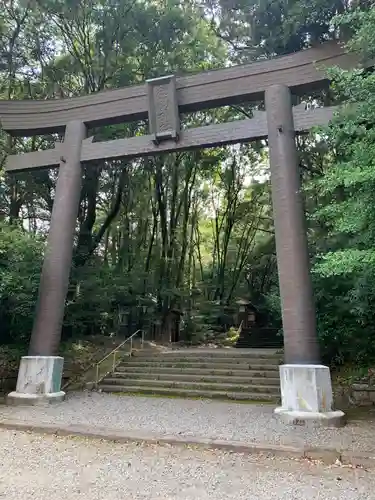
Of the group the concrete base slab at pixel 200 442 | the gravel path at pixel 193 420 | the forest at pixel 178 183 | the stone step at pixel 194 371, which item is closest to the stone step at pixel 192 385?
the stone step at pixel 194 371

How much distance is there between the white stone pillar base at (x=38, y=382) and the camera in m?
7.02

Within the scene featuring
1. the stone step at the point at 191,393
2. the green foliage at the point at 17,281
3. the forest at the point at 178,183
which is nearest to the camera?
the forest at the point at 178,183

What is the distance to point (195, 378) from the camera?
28.9 feet

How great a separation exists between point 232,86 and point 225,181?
505 inches

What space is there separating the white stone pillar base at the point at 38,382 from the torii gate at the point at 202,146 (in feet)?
0.06

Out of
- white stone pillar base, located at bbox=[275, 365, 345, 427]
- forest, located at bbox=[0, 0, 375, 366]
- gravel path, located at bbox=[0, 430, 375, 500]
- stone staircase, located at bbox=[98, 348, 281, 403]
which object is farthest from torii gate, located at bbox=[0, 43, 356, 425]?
gravel path, located at bbox=[0, 430, 375, 500]

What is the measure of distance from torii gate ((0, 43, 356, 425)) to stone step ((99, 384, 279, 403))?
1.48 meters

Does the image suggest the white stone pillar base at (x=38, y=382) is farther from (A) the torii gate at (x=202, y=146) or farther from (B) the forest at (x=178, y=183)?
(B) the forest at (x=178, y=183)

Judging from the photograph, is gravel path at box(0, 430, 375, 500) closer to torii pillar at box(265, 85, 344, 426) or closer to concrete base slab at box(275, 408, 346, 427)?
concrete base slab at box(275, 408, 346, 427)

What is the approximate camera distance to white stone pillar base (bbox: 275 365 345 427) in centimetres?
559

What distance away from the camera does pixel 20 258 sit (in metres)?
8.23

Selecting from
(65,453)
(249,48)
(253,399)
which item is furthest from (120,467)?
(249,48)

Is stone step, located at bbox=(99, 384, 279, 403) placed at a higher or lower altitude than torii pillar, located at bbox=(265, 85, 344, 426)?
lower

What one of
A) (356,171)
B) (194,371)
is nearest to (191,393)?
(194,371)
